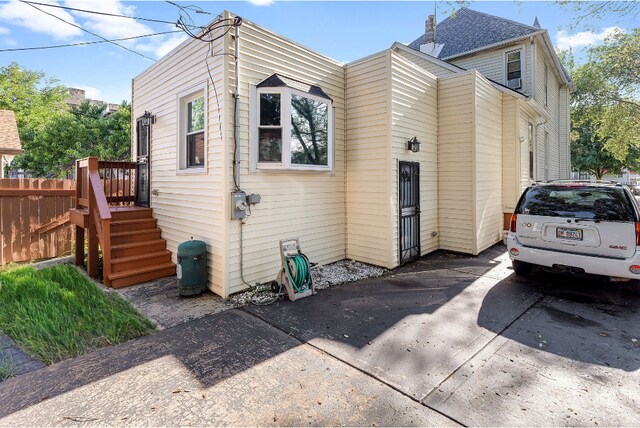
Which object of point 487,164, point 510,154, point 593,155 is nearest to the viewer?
point 487,164

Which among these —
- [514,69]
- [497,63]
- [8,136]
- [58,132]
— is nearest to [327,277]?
[514,69]

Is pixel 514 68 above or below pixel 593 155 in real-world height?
above

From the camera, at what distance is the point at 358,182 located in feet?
21.8

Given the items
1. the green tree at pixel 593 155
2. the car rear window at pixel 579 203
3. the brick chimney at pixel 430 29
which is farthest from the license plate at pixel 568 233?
the green tree at pixel 593 155

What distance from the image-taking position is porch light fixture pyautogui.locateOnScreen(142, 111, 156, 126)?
675cm

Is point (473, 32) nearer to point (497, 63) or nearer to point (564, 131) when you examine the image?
point (497, 63)

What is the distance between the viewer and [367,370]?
2928 millimetres

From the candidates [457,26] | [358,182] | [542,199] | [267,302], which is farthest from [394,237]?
[457,26]

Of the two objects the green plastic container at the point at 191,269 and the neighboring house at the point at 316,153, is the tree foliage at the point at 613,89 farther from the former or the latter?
the green plastic container at the point at 191,269

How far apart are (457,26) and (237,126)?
558 inches

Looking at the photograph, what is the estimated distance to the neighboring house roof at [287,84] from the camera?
5.12 m

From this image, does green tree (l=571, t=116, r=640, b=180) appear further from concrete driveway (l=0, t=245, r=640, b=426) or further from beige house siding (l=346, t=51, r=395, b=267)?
concrete driveway (l=0, t=245, r=640, b=426)

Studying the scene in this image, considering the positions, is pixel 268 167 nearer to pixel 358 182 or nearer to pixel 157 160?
pixel 358 182

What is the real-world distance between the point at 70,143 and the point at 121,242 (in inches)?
781
